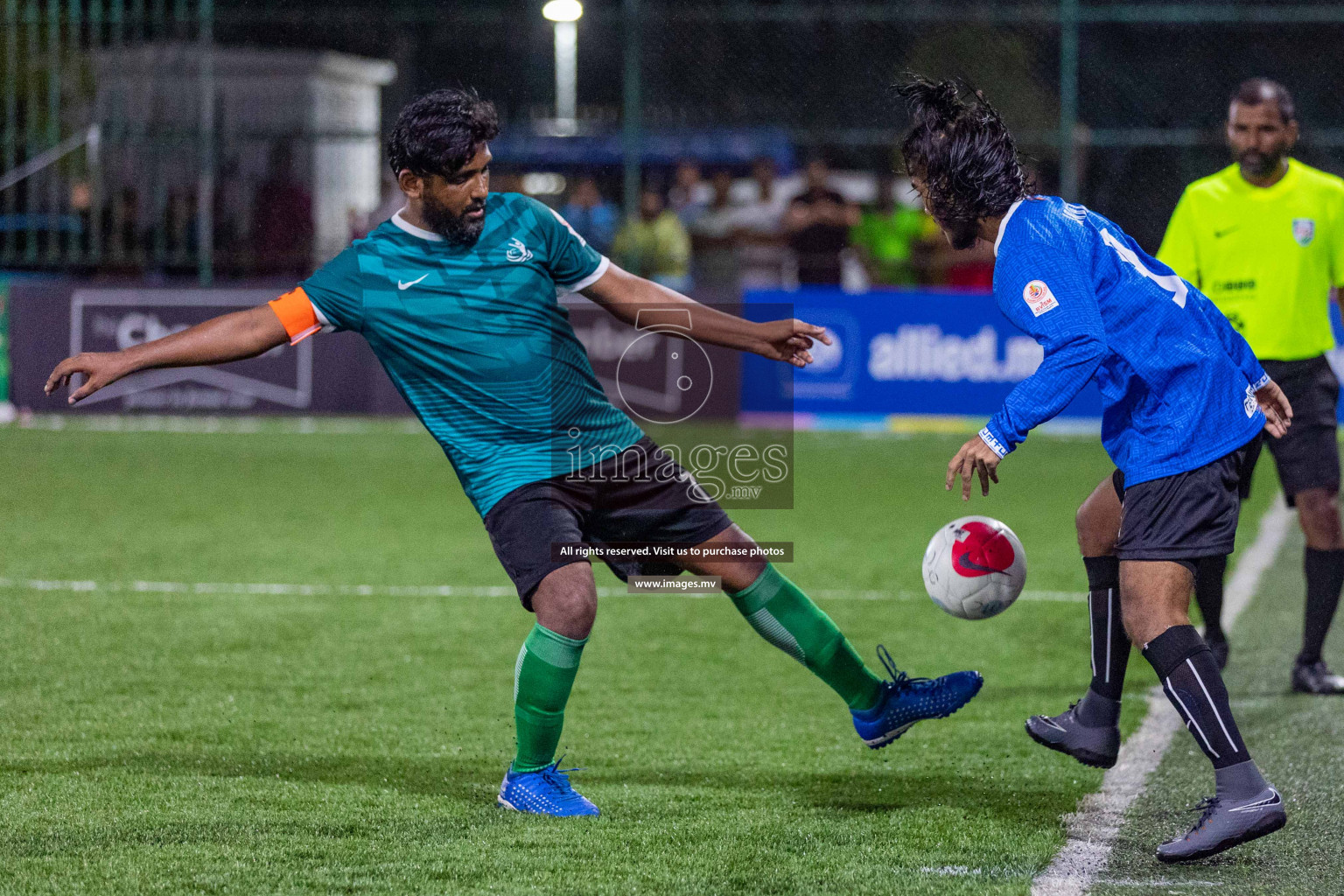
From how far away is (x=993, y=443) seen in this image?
3682 mm

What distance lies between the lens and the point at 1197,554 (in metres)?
3.87

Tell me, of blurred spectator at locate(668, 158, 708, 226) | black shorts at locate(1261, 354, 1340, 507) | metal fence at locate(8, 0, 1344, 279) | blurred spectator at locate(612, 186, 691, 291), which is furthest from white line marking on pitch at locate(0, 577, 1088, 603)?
blurred spectator at locate(668, 158, 708, 226)

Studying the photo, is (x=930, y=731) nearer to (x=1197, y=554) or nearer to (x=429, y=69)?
(x=1197, y=554)

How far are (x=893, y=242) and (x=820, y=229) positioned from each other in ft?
3.26

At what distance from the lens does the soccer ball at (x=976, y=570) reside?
14.5 feet

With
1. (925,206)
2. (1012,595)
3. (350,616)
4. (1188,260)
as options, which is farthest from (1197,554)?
(350,616)

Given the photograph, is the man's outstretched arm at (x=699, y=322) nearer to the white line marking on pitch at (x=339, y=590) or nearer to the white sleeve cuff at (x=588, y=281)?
the white sleeve cuff at (x=588, y=281)

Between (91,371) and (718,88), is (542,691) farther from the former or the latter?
(718,88)

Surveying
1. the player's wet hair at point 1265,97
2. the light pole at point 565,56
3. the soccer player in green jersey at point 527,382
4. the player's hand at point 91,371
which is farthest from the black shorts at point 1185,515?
the light pole at point 565,56

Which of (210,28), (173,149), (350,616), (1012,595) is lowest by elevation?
(350,616)

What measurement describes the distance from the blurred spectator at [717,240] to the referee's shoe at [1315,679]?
33.3 feet

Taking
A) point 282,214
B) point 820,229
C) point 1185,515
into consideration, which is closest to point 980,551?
point 1185,515

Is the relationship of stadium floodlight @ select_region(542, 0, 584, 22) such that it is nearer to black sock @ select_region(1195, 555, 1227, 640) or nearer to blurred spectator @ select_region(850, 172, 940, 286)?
blurred spectator @ select_region(850, 172, 940, 286)

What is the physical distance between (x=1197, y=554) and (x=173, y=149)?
45.6 feet
